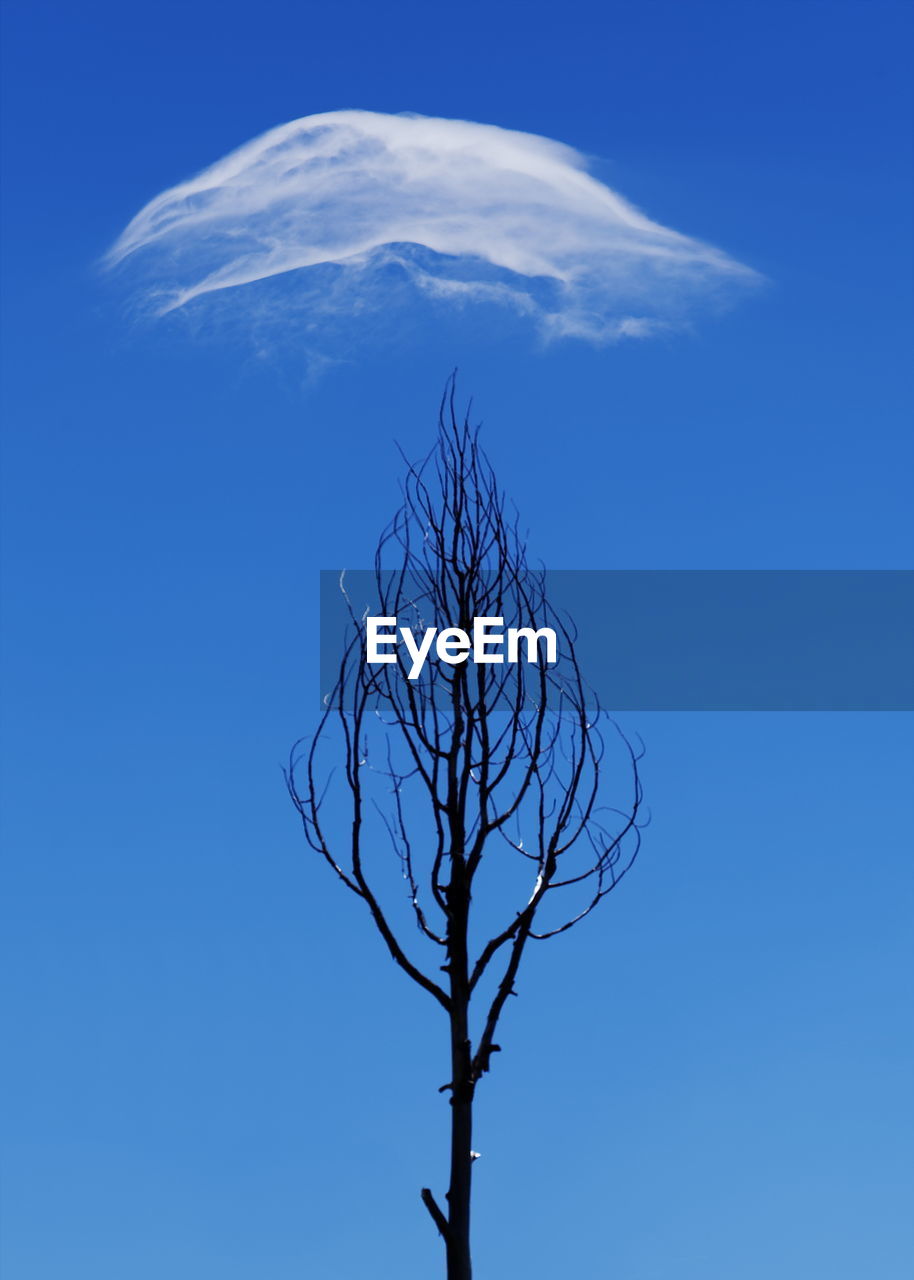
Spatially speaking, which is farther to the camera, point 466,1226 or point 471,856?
point 471,856

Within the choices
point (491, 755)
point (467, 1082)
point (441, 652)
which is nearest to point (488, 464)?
point (441, 652)

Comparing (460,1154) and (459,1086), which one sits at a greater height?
(459,1086)

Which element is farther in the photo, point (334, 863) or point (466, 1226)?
point (334, 863)

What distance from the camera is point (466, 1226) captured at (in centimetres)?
548

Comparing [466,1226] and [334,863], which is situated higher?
[334,863]

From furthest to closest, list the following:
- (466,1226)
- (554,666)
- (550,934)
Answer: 1. (554,666)
2. (550,934)
3. (466,1226)

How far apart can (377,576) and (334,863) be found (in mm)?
1200

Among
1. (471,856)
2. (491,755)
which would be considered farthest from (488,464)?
(471,856)

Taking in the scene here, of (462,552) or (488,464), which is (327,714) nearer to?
(462,552)

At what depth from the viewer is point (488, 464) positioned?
6430mm

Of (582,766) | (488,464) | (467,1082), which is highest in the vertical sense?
(488,464)

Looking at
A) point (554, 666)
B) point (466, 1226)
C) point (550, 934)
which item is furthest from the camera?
point (554, 666)

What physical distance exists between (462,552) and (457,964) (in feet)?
5.46

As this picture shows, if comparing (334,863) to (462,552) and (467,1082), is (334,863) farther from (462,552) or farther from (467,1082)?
(462,552)
